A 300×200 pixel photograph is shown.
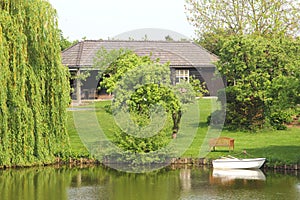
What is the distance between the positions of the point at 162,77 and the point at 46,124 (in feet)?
18.2

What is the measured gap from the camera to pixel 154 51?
44875mm

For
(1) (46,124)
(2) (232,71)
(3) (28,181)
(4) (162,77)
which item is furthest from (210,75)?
(3) (28,181)

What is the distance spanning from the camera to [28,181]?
22156 mm

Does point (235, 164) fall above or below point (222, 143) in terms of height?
below

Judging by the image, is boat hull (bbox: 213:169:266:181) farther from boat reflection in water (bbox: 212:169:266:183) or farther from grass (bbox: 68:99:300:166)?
grass (bbox: 68:99:300:166)

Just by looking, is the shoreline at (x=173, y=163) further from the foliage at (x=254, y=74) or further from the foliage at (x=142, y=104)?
the foliage at (x=254, y=74)

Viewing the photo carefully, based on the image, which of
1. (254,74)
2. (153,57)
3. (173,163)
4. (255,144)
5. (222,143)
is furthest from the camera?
(153,57)

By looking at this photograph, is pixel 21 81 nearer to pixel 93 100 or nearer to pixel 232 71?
pixel 232 71

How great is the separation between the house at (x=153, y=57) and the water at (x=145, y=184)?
1813 cm

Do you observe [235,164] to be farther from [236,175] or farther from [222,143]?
[222,143]

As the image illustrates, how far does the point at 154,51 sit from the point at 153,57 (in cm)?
151

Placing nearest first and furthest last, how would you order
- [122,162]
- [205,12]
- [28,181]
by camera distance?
[28,181]
[122,162]
[205,12]

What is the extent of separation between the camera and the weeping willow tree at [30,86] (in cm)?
2336

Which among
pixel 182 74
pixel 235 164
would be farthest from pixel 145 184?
pixel 182 74
